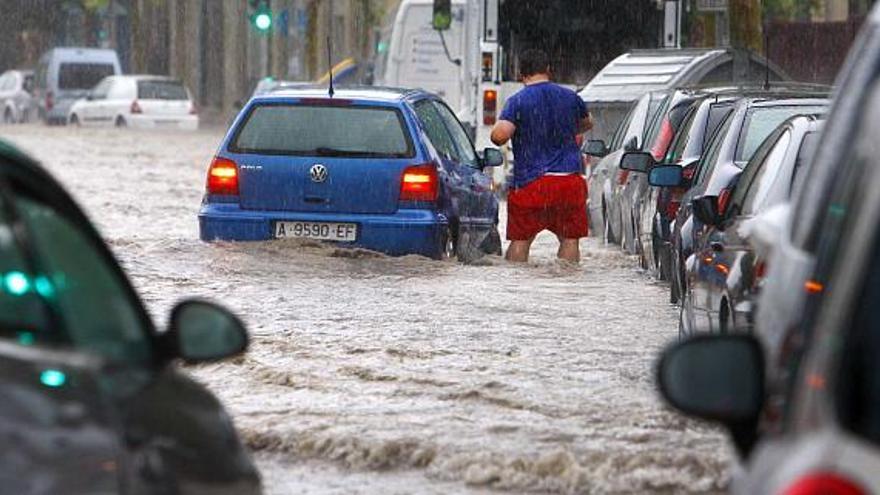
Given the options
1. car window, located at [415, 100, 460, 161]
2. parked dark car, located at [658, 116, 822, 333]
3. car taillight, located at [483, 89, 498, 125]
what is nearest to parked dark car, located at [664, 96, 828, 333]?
parked dark car, located at [658, 116, 822, 333]

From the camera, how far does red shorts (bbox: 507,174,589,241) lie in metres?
17.9

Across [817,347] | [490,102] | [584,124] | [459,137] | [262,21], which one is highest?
[817,347]

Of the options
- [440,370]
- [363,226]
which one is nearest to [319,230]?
[363,226]

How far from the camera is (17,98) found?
62.0 metres

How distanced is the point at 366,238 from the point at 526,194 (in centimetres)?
138

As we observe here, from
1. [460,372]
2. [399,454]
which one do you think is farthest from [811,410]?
[460,372]

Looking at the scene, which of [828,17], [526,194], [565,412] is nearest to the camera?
[565,412]

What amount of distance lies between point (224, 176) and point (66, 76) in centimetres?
4284

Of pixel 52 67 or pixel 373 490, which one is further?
pixel 52 67

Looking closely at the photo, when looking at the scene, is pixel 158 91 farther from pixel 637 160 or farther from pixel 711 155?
pixel 711 155

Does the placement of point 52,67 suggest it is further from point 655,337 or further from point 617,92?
point 655,337

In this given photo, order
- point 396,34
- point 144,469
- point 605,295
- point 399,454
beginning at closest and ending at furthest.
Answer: point 144,469
point 399,454
point 605,295
point 396,34

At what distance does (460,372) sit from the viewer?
1159 cm

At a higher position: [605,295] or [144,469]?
[144,469]
